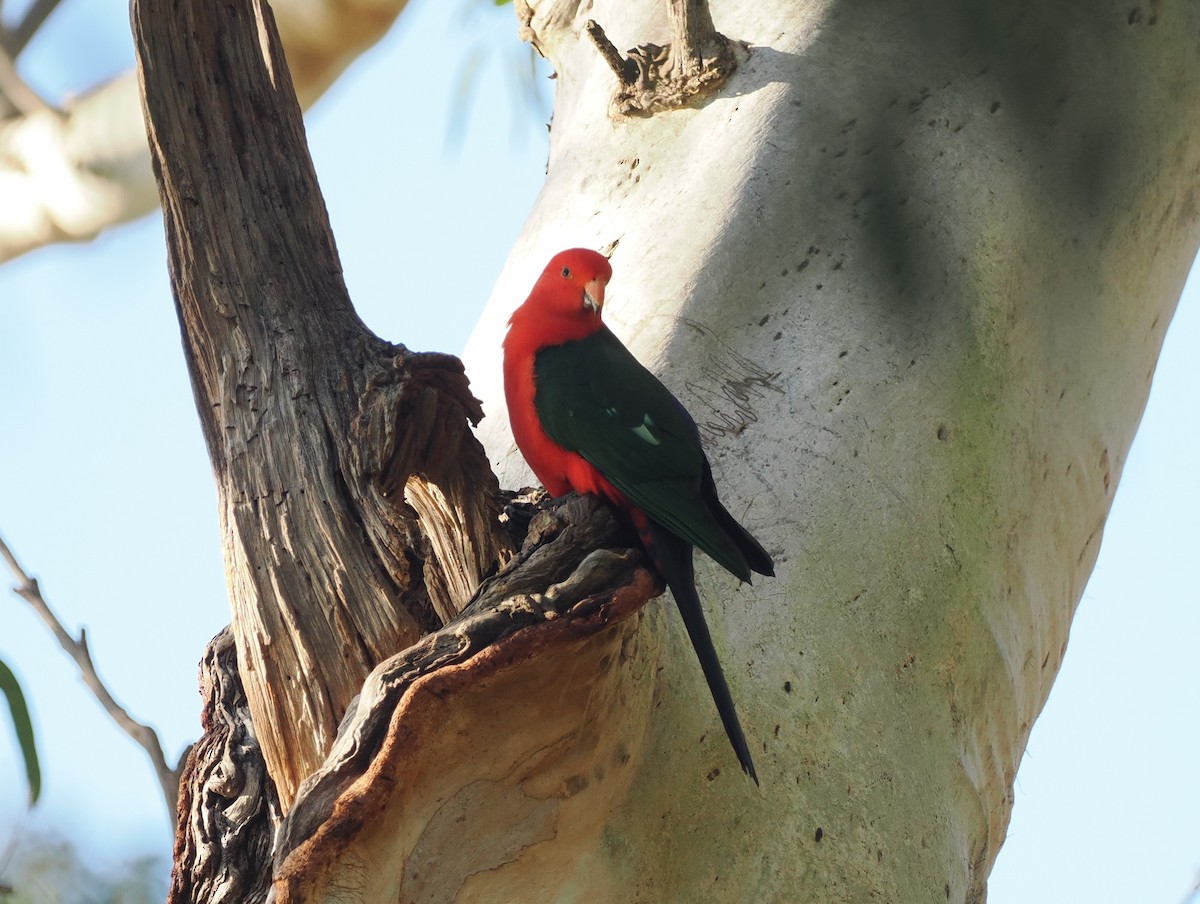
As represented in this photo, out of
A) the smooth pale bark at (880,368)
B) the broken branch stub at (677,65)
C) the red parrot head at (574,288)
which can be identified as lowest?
the smooth pale bark at (880,368)

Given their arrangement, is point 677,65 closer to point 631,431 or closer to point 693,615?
point 631,431

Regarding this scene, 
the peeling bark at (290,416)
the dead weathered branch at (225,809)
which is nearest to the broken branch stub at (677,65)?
the peeling bark at (290,416)

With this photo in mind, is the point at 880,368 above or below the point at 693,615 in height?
below

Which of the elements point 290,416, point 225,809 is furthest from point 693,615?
point 225,809

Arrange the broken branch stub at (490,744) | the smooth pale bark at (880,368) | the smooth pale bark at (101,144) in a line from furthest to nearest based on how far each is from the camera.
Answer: the smooth pale bark at (101,144)
the smooth pale bark at (880,368)
the broken branch stub at (490,744)

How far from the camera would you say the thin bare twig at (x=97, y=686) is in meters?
2.55

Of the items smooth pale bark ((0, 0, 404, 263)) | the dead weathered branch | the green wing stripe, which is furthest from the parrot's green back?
smooth pale bark ((0, 0, 404, 263))

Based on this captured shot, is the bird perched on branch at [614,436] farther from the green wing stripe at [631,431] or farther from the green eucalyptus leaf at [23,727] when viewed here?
the green eucalyptus leaf at [23,727]

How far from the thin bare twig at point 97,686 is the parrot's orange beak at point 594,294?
1206 millimetres

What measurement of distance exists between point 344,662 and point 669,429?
2.20 feet

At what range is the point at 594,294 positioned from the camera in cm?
266

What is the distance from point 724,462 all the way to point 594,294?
52 centimetres

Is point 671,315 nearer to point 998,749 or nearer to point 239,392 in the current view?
point 239,392

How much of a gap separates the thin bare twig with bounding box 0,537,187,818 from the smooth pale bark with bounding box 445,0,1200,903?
87cm
